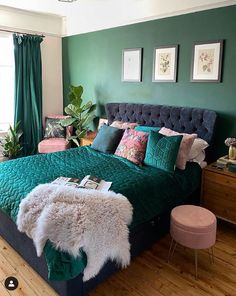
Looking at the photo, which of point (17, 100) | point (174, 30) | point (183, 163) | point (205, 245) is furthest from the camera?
point (17, 100)

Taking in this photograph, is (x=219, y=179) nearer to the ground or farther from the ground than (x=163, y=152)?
nearer to the ground

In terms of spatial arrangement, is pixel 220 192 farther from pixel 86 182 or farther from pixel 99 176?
pixel 86 182

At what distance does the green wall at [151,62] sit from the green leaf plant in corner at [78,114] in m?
0.25

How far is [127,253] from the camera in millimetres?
1968

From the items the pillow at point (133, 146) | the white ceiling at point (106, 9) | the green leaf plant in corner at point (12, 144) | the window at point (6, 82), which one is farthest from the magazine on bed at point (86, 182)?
the window at point (6, 82)

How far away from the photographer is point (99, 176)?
2.56 meters

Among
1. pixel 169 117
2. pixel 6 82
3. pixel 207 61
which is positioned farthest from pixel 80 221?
pixel 6 82

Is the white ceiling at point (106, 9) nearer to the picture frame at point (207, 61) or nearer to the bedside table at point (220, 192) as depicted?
the picture frame at point (207, 61)

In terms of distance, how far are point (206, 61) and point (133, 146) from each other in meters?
1.34

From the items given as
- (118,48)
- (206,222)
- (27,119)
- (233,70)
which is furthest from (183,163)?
(27,119)

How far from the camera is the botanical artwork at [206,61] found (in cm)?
311

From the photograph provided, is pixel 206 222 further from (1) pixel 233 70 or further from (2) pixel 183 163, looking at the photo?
(1) pixel 233 70

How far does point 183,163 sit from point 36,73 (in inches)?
131

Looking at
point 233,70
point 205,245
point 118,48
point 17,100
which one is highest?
point 118,48
